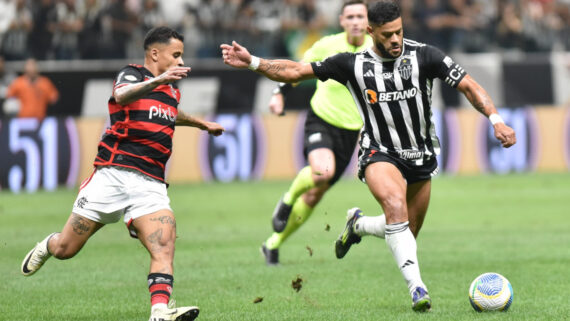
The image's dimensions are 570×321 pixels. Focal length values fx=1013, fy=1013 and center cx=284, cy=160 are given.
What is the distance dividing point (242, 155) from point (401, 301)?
42.1 ft

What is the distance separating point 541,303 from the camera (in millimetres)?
7621

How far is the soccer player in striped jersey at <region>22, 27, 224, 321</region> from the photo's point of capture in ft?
22.6

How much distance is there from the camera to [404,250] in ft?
24.0

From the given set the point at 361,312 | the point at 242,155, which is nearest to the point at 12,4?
the point at 242,155

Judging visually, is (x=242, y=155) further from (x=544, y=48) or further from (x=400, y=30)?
(x=400, y=30)

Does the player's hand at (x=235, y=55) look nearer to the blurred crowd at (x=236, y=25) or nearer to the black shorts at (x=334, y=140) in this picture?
the black shorts at (x=334, y=140)

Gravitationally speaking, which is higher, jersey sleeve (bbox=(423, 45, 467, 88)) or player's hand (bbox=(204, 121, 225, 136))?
jersey sleeve (bbox=(423, 45, 467, 88))

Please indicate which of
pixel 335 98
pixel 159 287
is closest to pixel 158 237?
pixel 159 287

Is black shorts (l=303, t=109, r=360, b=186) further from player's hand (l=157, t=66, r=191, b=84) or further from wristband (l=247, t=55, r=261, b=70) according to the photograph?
player's hand (l=157, t=66, r=191, b=84)

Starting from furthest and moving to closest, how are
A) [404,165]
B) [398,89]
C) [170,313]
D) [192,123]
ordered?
[192,123] < [404,165] < [398,89] < [170,313]

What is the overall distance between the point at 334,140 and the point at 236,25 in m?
11.7

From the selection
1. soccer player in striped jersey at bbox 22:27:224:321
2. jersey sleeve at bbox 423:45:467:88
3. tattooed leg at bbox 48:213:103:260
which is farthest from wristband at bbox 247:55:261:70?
tattooed leg at bbox 48:213:103:260

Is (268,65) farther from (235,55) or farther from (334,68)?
(334,68)

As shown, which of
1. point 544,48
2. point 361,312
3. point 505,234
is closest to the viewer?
point 361,312
